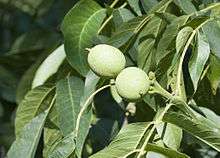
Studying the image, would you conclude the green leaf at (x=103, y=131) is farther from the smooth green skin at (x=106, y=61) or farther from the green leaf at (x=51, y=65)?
the smooth green skin at (x=106, y=61)

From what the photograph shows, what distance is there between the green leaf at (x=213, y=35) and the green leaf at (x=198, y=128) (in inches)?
6.1

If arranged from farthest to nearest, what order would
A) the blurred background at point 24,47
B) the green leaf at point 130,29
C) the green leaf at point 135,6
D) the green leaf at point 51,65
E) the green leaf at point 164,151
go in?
the blurred background at point 24,47 < the green leaf at point 51,65 < the green leaf at point 135,6 < the green leaf at point 130,29 < the green leaf at point 164,151

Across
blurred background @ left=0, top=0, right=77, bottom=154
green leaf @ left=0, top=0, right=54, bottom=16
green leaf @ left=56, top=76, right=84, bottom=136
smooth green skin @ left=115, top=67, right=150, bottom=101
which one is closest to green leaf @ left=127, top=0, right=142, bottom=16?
green leaf @ left=56, top=76, right=84, bottom=136

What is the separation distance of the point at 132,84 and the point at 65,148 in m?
0.13

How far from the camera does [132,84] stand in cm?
74

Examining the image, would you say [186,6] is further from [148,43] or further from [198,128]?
[198,128]

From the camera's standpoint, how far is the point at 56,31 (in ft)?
5.81

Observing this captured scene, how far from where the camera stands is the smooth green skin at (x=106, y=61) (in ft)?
2.55

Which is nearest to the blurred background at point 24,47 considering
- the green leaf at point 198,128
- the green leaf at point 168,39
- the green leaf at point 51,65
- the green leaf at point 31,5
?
the green leaf at point 31,5

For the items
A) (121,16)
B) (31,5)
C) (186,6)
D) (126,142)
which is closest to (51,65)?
(121,16)

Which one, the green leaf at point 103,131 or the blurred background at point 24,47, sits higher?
the green leaf at point 103,131

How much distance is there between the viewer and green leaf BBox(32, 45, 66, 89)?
3.76ft

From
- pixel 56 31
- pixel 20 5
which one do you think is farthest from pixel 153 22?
pixel 20 5

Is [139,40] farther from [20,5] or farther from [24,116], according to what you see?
[20,5]
